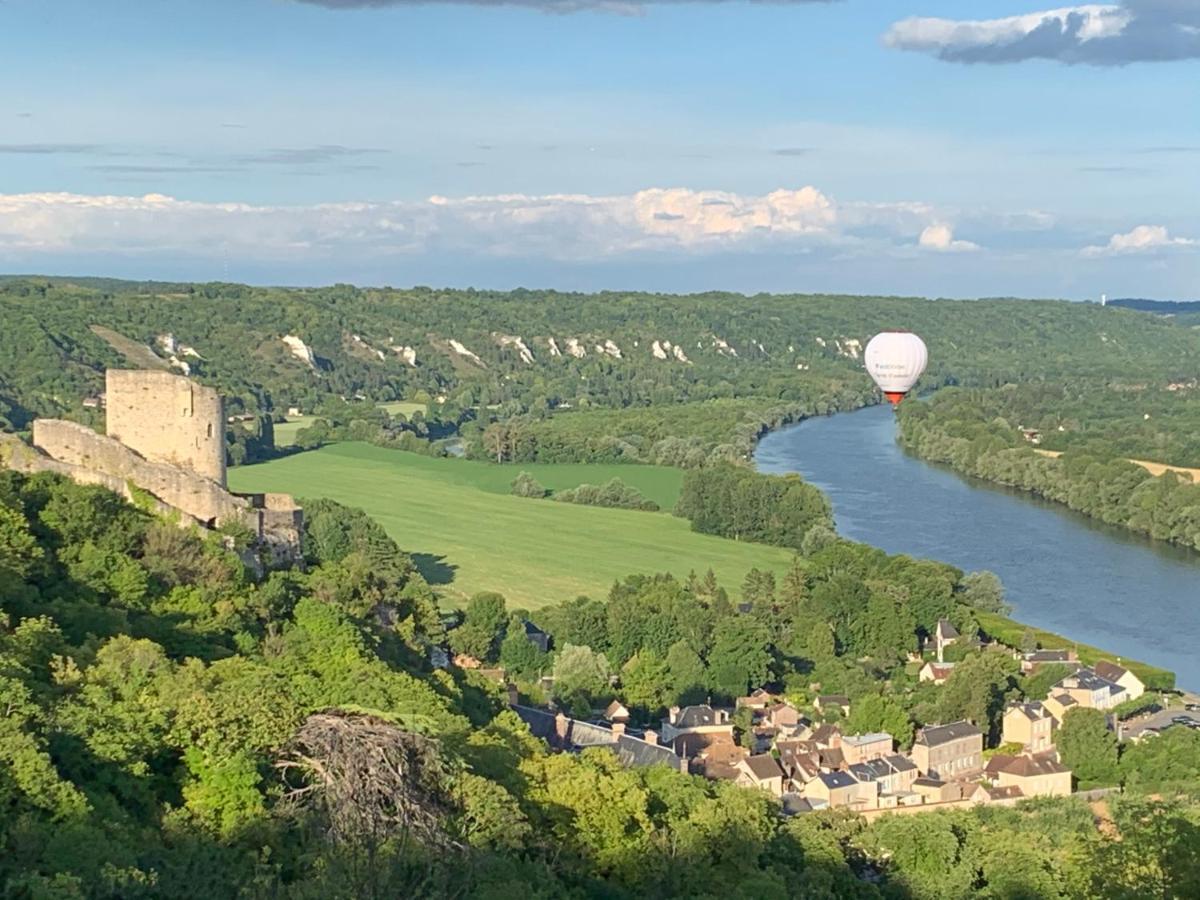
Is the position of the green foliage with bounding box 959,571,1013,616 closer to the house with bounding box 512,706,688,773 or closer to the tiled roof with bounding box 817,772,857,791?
the tiled roof with bounding box 817,772,857,791

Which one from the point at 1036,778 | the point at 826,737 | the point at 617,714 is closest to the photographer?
the point at 1036,778

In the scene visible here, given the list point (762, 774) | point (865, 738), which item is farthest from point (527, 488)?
point (762, 774)

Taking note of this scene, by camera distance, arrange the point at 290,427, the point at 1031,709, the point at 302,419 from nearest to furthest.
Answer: the point at 1031,709
the point at 290,427
the point at 302,419

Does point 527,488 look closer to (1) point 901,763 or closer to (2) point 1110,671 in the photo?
(2) point 1110,671

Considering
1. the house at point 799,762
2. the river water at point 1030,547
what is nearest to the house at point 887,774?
the house at point 799,762

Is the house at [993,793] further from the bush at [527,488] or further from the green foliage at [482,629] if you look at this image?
the bush at [527,488]

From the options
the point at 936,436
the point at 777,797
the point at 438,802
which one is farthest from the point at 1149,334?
the point at 438,802

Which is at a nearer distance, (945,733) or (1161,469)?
(945,733)

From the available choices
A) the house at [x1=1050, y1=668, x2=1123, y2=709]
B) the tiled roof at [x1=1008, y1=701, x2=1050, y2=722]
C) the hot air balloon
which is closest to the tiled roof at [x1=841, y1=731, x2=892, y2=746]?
the tiled roof at [x1=1008, y1=701, x2=1050, y2=722]
